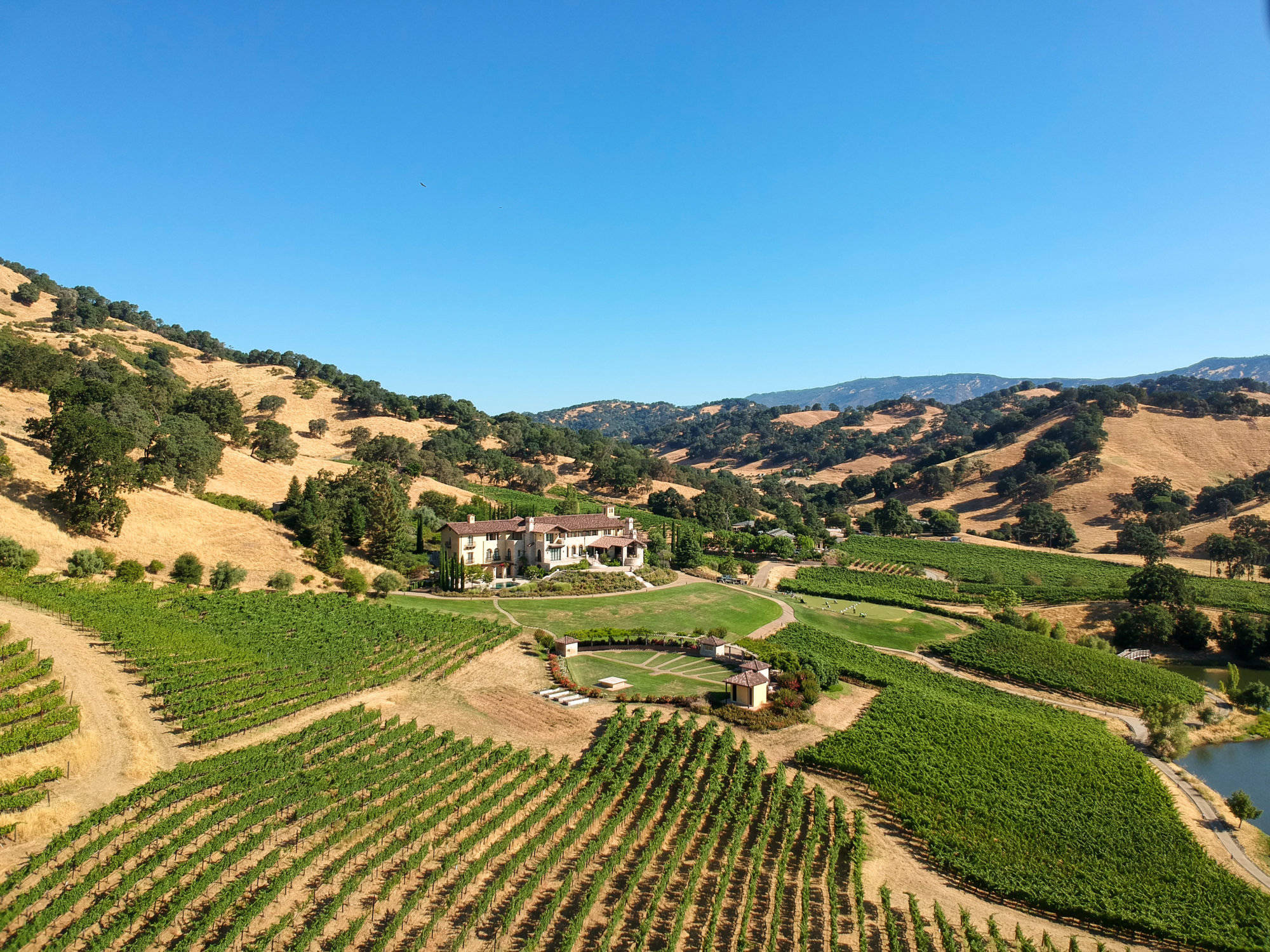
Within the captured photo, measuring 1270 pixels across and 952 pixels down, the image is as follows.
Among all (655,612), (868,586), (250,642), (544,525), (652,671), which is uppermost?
(544,525)

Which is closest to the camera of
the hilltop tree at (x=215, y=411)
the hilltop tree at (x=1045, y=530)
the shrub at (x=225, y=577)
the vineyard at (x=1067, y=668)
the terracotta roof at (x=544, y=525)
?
the vineyard at (x=1067, y=668)

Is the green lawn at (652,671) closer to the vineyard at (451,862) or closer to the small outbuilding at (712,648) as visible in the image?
the small outbuilding at (712,648)

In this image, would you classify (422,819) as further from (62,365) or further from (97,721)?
(62,365)

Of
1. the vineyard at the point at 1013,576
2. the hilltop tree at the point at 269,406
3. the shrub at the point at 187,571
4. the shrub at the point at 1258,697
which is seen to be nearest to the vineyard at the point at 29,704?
the shrub at the point at 187,571

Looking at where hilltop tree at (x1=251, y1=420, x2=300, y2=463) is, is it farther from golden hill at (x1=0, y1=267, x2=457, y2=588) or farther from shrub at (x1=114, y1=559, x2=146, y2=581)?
shrub at (x1=114, y1=559, x2=146, y2=581)

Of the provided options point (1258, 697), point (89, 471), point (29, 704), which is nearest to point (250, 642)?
point (29, 704)

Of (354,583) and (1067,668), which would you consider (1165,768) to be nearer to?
(1067,668)
